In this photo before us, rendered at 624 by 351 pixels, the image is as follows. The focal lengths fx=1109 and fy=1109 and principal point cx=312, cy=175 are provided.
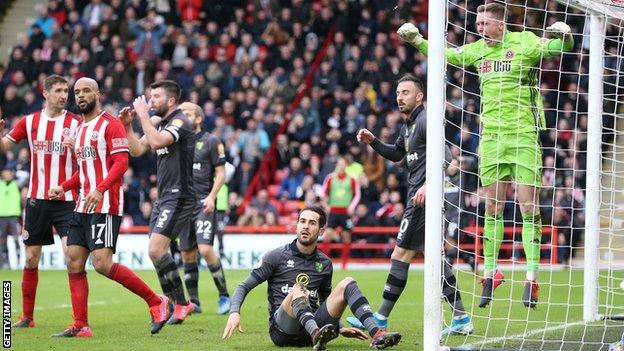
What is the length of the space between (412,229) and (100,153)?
2.86 metres

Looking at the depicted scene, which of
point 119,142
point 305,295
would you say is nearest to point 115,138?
point 119,142

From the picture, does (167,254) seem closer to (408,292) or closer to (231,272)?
(408,292)

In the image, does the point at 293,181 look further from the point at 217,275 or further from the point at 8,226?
the point at 217,275

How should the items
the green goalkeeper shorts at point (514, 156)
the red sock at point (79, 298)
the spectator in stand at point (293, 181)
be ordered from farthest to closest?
1. the spectator in stand at point (293, 181)
2. the green goalkeeper shorts at point (514, 156)
3. the red sock at point (79, 298)

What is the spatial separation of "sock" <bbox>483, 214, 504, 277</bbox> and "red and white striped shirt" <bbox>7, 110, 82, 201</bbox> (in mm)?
4039

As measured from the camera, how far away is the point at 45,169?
1079cm

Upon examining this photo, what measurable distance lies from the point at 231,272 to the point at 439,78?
41.7ft

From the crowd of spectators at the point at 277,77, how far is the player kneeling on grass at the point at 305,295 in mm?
12415

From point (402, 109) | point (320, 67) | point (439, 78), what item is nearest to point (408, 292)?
point (402, 109)

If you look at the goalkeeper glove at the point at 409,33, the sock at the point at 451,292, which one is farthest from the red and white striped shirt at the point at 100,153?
the sock at the point at 451,292

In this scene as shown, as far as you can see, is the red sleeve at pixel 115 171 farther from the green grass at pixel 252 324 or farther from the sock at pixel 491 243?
the sock at pixel 491 243

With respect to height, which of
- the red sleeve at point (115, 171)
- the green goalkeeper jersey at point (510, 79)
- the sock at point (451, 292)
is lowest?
the sock at point (451, 292)

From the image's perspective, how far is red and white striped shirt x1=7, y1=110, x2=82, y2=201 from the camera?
10.7m

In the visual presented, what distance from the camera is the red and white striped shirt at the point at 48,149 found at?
10.7 meters
